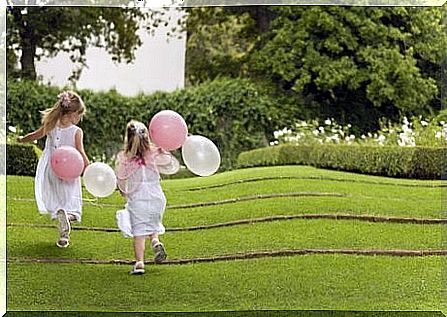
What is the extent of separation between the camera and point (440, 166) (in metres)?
6.16

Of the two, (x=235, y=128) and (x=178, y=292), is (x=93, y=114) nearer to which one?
(x=235, y=128)

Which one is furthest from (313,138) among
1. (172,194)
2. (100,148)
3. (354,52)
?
(100,148)

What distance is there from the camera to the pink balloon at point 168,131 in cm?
547

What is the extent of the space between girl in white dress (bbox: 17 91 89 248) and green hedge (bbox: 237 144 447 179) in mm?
1227

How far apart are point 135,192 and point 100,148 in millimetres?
710

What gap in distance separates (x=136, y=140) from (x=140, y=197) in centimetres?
38

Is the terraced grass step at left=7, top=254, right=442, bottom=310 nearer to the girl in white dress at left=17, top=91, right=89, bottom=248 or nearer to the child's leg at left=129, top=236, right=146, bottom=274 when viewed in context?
the child's leg at left=129, top=236, right=146, bottom=274

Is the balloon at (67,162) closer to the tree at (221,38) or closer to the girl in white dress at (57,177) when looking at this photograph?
the girl in white dress at (57,177)

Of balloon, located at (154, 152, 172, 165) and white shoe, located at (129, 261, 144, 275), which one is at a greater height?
balloon, located at (154, 152, 172, 165)

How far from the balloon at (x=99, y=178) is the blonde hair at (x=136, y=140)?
9.6 inches

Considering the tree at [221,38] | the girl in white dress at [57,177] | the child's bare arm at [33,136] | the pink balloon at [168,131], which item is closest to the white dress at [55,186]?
the girl in white dress at [57,177]

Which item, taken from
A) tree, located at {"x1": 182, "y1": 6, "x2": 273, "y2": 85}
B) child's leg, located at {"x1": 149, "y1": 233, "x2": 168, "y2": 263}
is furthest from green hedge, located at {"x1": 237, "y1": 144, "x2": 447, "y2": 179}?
child's leg, located at {"x1": 149, "y1": 233, "x2": 168, "y2": 263}

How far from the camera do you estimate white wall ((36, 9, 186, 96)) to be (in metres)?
6.24

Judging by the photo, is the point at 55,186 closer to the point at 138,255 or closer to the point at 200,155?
the point at 138,255
